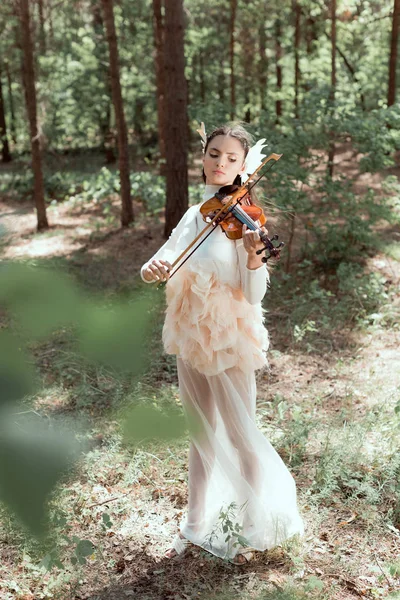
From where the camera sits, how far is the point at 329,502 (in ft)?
11.4

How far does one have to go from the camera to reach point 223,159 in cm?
251

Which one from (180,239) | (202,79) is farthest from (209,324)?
(202,79)

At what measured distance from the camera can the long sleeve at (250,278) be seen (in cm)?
242

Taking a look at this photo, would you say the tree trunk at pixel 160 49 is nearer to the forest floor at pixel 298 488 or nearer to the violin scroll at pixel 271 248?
the forest floor at pixel 298 488

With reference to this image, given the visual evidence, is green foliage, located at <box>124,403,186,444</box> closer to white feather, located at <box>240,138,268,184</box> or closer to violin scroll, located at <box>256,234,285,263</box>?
violin scroll, located at <box>256,234,285,263</box>

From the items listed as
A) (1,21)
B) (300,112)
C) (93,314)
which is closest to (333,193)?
(300,112)

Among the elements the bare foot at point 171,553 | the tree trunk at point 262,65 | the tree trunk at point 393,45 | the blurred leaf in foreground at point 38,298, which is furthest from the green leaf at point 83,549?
the tree trunk at point 262,65

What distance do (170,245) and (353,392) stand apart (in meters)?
2.69

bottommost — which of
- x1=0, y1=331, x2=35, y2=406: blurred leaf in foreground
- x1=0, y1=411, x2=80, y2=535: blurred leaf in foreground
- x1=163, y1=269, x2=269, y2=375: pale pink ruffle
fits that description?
x1=163, y1=269, x2=269, y2=375: pale pink ruffle

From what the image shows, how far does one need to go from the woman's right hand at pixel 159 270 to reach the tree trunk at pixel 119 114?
28.1ft

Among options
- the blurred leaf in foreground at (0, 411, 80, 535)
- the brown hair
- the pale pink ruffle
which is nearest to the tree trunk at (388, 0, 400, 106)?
the brown hair

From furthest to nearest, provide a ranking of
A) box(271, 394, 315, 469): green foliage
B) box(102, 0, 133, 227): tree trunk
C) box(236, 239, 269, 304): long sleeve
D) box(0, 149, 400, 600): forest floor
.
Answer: box(102, 0, 133, 227): tree trunk < box(271, 394, 315, 469): green foliage < box(0, 149, 400, 600): forest floor < box(236, 239, 269, 304): long sleeve

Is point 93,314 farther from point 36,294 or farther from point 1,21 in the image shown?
point 1,21

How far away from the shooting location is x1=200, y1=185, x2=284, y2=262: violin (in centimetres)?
218
